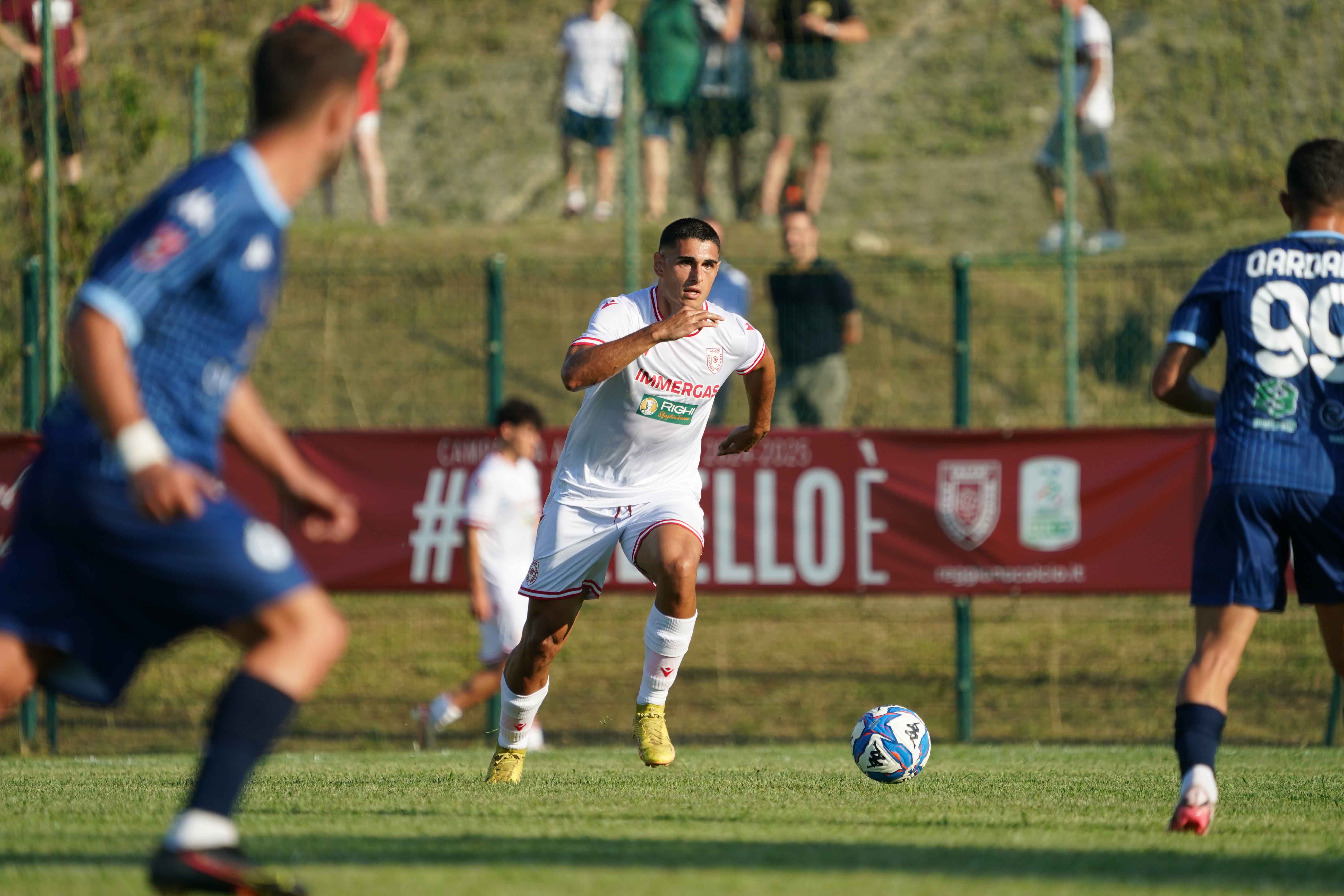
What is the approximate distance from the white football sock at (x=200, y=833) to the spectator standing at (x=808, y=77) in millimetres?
10807

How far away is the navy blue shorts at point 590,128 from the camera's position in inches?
559

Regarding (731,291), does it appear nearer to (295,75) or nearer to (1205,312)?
(1205,312)

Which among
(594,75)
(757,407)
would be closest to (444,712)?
(757,407)

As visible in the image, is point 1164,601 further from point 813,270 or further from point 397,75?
point 397,75

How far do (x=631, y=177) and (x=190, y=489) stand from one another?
9.14 meters

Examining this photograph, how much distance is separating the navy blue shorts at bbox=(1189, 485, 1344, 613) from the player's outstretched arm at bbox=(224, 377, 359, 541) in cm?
285

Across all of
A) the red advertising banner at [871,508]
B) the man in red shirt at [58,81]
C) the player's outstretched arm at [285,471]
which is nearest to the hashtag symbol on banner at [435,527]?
the red advertising banner at [871,508]

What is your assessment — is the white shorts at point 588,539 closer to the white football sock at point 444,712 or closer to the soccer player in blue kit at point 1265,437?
the soccer player in blue kit at point 1265,437

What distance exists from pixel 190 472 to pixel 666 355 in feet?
12.5

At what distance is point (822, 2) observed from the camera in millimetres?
14461

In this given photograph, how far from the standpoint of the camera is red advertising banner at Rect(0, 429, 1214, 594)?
34.9ft

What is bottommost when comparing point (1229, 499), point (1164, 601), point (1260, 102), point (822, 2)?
point (1164, 601)

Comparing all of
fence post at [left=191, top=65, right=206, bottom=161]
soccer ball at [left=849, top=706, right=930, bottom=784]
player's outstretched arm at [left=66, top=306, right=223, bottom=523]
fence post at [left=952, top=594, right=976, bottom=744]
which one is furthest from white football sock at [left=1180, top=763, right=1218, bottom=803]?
fence post at [left=191, top=65, right=206, bottom=161]

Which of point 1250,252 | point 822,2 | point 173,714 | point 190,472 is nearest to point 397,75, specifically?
point 822,2
